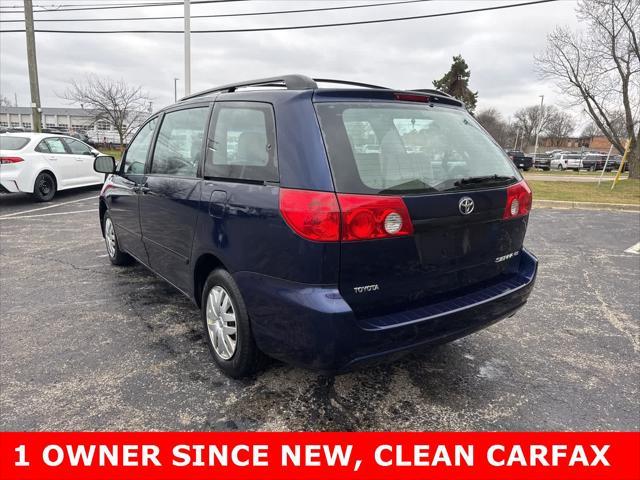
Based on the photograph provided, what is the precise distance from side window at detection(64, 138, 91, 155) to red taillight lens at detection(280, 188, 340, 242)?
1059 cm

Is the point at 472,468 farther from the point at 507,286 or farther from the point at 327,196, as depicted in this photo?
the point at 327,196

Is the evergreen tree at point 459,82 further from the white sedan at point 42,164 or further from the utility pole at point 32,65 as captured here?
the white sedan at point 42,164

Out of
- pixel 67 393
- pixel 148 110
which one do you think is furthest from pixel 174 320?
pixel 148 110

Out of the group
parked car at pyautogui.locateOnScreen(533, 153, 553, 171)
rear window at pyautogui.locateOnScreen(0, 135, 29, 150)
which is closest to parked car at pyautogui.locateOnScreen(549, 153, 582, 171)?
parked car at pyautogui.locateOnScreen(533, 153, 553, 171)

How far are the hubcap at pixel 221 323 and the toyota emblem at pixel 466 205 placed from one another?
1406mm

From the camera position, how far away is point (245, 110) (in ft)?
8.78

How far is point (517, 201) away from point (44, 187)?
10.2 metres

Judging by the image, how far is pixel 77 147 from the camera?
11.0 meters

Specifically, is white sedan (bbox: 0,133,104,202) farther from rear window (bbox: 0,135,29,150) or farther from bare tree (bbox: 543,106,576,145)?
bare tree (bbox: 543,106,576,145)

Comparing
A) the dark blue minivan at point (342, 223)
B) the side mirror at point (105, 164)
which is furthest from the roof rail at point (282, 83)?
the side mirror at point (105, 164)

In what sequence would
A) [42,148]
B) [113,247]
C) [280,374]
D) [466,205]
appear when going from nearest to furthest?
[466,205] → [280,374] → [113,247] → [42,148]

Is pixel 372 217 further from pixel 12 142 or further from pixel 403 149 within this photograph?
pixel 12 142

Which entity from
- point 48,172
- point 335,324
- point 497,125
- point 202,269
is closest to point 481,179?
point 335,324

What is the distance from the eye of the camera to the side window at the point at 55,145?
32.9 ft
